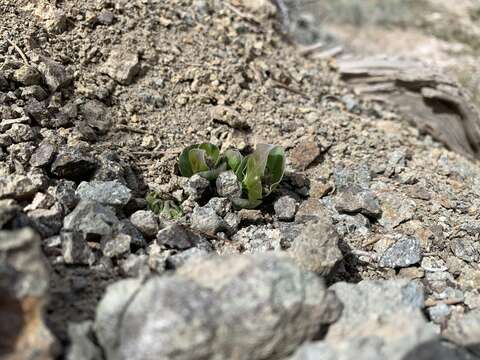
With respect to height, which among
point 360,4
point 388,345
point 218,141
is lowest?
point 360,4

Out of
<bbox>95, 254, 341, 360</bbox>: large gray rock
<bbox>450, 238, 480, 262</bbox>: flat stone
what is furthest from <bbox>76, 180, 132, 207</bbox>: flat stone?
<bbox>450, 238, 480, 262</bbox>: flat stone

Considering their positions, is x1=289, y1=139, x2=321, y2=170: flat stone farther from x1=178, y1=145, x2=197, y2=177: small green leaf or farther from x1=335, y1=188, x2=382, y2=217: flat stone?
x1=178, y1=145, x2=197, y2=177: small green leaf

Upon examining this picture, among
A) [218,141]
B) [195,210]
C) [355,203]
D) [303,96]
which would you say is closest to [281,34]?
[303,96]

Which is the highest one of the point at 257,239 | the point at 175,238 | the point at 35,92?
the point at 35,92

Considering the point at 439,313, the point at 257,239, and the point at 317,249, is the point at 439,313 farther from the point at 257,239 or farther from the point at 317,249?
the point at 257,239

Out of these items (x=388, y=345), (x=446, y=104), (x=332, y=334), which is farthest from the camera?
(x=446, y=104)

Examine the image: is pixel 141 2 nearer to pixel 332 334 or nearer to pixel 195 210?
pixel 195 210

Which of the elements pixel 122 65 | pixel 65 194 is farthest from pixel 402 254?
pixel 122 65
